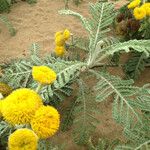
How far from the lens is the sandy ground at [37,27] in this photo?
3924mm

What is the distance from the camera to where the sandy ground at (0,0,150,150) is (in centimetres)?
392

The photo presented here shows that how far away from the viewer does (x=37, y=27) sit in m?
4.29

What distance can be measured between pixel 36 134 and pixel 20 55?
184cm

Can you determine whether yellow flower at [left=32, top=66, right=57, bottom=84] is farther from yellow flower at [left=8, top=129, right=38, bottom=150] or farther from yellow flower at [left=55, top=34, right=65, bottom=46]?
yellow flower at [left=55, top=34, right=65, bottom=46]

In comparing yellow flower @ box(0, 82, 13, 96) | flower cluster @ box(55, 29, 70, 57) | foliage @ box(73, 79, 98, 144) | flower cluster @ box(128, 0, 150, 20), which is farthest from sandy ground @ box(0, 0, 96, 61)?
flower cluster @ box(128, 0, 150, 20)

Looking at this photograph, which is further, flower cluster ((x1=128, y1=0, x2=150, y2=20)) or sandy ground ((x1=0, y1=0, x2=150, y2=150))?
sandy ground ((x1=0, y1=0, x2=150, y2=150))

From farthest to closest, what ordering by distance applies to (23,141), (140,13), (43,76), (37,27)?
(37,27) < (140,13) < (43,76) < (23,141)

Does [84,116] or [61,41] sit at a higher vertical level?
[61,41]

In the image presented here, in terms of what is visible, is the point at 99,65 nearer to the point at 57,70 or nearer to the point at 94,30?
the point at 94,30

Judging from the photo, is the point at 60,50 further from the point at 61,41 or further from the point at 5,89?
the point at 5,89

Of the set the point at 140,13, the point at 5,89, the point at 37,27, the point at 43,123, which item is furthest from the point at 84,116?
the point at 37,27

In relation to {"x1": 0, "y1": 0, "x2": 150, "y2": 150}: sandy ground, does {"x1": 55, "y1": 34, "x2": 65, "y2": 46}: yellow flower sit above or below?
above

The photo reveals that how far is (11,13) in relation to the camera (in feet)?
14.8

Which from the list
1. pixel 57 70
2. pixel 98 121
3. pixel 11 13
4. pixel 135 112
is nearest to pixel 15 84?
pixel 57 70
